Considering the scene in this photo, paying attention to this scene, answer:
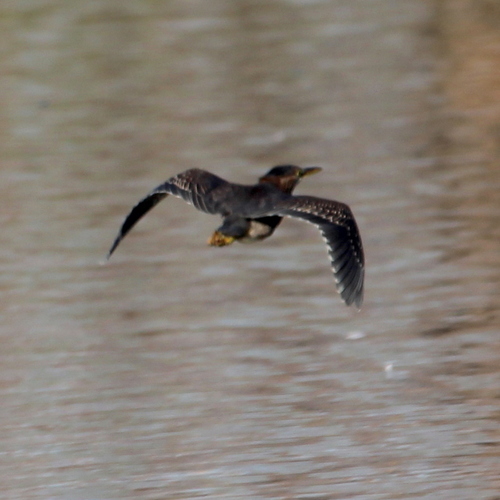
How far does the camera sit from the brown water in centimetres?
703

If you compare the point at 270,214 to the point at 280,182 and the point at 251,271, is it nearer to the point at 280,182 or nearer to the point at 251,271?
the point at 280,182

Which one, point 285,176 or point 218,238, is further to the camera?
point 285,176

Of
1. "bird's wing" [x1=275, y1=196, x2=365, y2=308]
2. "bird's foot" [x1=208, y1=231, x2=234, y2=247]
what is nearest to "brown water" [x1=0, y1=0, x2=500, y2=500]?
"bird's wing" [x1=275, y1=196, x2=365, y2=308]

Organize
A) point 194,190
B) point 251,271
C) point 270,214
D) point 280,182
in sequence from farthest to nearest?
point 251,271
point 280,182
point 194,190
point 270,214

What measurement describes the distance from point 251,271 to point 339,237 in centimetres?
306

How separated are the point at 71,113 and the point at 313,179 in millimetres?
3751

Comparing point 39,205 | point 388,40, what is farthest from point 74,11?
point 39,205

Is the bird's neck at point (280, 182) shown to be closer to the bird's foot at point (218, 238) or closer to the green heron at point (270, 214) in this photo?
the green heron at point (270, 214)

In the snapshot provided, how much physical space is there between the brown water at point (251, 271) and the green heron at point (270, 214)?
2.70 ft

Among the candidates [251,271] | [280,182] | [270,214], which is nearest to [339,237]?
[270,214]

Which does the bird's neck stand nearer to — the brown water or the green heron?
the green heron

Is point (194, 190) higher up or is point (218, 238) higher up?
point (194, 190)

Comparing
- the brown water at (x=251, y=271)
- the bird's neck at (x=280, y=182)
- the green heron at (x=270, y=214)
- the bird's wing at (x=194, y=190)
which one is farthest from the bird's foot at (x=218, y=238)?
the brown water at (x=251, y=271)

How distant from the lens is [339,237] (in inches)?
274
